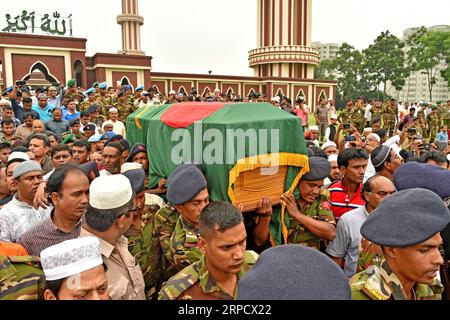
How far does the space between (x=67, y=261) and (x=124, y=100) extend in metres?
8.41

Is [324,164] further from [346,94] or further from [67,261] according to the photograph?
[346,94]

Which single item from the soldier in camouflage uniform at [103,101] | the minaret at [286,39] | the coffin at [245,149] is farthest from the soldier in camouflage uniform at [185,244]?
the minaret at [286,39]

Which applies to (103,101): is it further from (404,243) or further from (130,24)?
(130,24)

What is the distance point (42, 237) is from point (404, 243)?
195 cm

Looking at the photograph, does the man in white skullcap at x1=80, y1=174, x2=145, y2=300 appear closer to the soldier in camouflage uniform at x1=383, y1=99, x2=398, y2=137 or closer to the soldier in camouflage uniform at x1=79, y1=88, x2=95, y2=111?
the soldier in camouflage uniform at x1=79, y1=88, x2=95, y2=111

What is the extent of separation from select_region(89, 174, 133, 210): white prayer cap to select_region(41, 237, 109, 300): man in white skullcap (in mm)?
385

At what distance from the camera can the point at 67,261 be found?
62.2 inches

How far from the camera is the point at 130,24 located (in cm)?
3362

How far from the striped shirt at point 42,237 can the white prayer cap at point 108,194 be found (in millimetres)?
426

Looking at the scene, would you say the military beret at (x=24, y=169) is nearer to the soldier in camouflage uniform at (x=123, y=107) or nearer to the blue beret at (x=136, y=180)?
the blue beret at (x=136, y=180)

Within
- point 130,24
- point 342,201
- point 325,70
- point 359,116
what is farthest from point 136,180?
point 325,70

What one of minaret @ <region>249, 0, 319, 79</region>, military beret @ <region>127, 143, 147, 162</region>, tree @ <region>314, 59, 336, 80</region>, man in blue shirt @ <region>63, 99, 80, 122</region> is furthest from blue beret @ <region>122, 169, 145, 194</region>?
tree @ <region>314, 59, 336, 80</region>

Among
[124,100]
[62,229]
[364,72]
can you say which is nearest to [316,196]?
[62,229]

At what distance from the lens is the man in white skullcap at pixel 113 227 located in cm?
196
